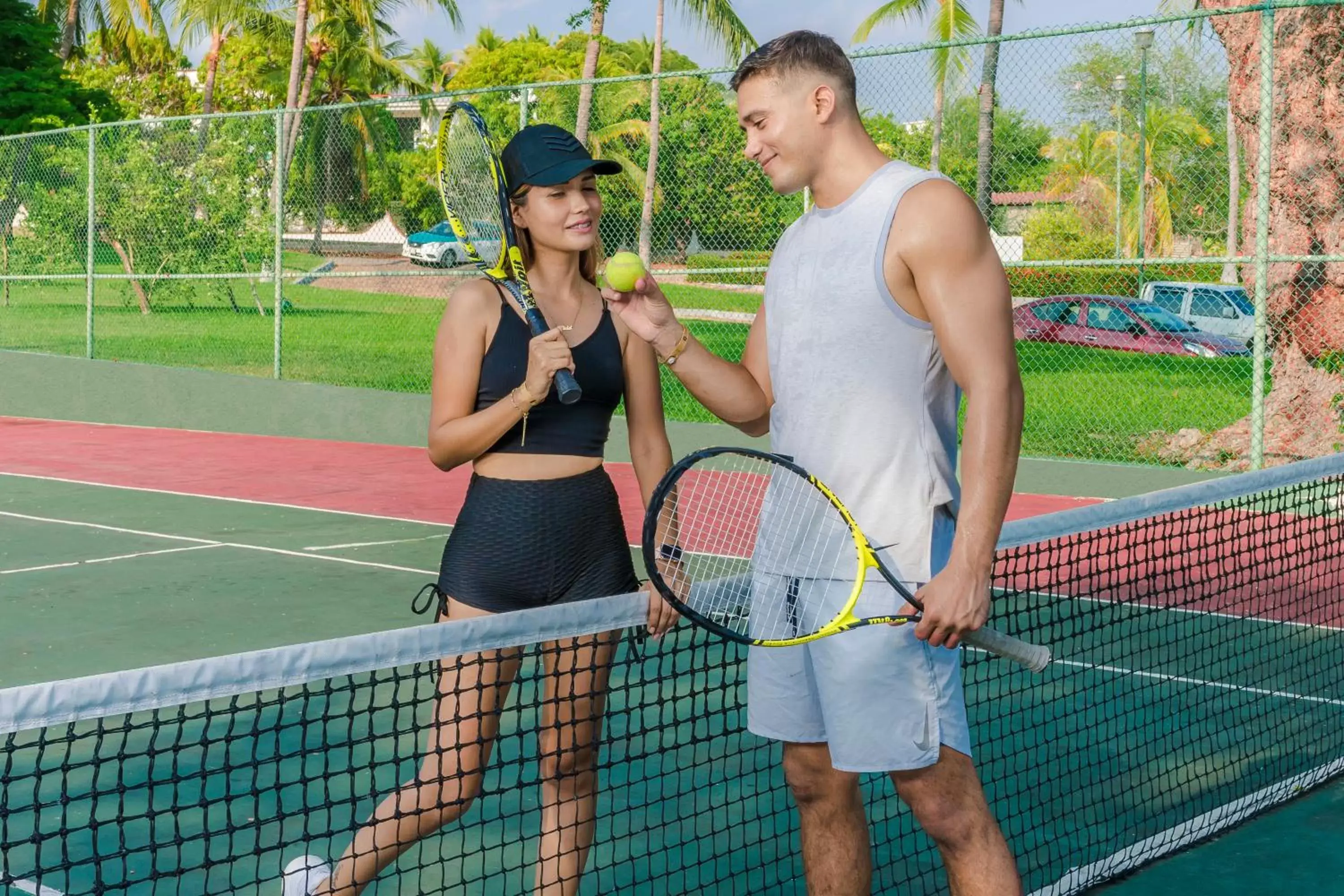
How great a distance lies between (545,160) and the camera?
10.1 ft

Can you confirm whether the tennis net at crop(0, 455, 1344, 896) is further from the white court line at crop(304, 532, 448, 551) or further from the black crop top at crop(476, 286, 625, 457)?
the white court line at crop(304, 532, 448, 551)

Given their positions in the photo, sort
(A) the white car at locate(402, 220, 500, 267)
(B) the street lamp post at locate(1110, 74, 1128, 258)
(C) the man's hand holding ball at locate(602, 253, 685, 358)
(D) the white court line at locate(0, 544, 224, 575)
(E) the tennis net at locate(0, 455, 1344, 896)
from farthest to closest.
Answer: (A) the white car at locate(402, 220, 500, 267)
(B) the street lamp post at locate(1110, 74, 1128, 258)
(D) the white court line at locate(0, 544, 224, 575)
(C) the man's hand holding ball at locate(602, 253, 685, 358)
(E) the tennis net at locate(0, 455, 1344, 896)

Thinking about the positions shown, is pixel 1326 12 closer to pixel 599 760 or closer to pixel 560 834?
pixel 599 760

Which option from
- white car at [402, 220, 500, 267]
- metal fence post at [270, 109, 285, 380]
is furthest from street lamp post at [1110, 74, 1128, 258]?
metal fence post at [270, 109, 285, 380]

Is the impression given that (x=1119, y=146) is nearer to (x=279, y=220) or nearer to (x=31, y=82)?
(x=279, y=220)

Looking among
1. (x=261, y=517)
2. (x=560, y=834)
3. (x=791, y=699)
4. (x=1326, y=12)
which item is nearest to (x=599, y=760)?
(x=560, y=834)

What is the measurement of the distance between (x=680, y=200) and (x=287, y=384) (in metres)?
4.28

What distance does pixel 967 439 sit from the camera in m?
2.49

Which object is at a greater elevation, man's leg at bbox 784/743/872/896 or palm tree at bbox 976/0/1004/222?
palm tree at bbox 976/0/1004/222

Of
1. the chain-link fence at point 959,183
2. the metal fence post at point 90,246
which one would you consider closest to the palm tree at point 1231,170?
the chain-link fence at point 959,183

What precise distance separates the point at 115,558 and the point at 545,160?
19.1 feet

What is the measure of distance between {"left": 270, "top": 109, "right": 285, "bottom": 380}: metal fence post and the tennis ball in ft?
36.4

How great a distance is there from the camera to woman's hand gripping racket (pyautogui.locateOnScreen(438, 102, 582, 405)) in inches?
126

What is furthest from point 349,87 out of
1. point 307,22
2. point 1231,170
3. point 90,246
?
point 1231,170
